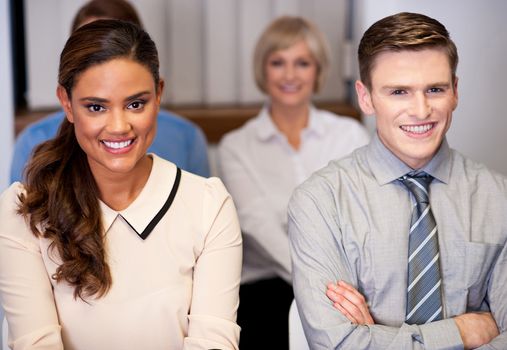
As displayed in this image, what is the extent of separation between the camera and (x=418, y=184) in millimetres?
1853

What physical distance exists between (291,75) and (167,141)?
2.16 feet

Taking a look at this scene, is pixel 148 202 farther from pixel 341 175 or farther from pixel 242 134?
pixel 242 134

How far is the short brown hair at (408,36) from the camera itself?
5.80 feet

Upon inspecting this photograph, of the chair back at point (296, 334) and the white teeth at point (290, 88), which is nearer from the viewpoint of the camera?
the chair back at point (296, 334)

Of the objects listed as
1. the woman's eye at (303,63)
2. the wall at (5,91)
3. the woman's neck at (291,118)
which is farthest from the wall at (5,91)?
the woman's eye at (303,63)

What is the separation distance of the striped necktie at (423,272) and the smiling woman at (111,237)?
0.41 meters

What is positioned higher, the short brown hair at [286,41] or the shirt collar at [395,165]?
the short brown hair at [286,41]

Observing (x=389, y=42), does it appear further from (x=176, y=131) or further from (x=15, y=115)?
(x=15, y=115)

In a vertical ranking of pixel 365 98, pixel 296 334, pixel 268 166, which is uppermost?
pixel 365 98

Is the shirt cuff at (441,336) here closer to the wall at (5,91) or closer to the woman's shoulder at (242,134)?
the woman's shoulder at (242,134)

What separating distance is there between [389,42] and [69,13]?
1.70 meters

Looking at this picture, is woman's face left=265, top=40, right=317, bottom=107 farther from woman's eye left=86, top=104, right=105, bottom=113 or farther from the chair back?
woman's eye left=86, top=104, right=105, bottom=113

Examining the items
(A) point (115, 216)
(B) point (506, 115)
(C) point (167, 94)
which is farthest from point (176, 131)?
(B) point (506, 115)

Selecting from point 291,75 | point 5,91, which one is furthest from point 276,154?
point 5,91
